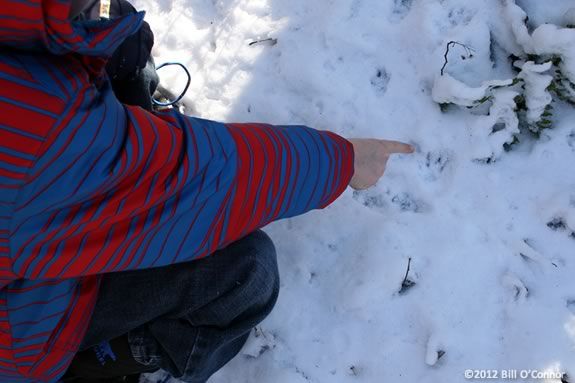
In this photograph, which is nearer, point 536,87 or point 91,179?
point 91,179

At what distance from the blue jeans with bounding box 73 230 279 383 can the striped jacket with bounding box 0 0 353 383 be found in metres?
0.08

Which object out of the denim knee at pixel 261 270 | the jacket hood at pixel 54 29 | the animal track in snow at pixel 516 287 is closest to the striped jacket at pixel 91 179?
the jacket hood at pixel 54 29

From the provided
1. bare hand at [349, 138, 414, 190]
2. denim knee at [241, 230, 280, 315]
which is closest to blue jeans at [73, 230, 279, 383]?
denim knee at [241, 230, 280, 315]

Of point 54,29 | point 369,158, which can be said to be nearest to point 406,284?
point 369,158

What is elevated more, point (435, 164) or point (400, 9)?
point (400, 9)

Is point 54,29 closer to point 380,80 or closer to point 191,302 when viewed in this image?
point 191,302

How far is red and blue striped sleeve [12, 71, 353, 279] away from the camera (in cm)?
82

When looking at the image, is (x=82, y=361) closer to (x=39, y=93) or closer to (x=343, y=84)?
(x=39, y=93)

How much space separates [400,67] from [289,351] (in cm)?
95

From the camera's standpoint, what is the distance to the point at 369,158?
55.1 inches

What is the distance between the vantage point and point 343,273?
164cm

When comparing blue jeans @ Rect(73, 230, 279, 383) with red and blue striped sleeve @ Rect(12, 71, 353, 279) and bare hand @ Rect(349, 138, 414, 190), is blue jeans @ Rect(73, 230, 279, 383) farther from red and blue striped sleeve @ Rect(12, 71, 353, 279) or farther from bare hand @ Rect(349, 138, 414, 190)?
bare hand @ Rect(349, 138, 414, 190)

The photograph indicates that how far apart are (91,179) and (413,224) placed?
3.40 feet

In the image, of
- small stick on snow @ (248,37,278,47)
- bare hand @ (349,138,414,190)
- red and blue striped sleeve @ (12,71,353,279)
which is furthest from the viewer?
small stick on snow @ (248,37,278,47)
